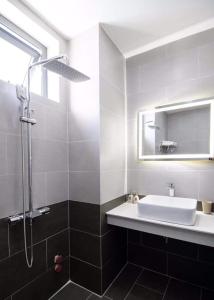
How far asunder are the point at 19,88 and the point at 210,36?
172 cm

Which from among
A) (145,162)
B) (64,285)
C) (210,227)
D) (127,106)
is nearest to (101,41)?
(127,106)

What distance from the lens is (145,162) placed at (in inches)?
74.7

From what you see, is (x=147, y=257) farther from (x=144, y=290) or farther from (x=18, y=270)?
(x=18, y=270)

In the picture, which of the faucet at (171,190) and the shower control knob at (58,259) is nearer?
the shower control knob at (58,259)

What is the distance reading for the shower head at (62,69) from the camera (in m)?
1.10

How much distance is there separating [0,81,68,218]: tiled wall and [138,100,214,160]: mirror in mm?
845

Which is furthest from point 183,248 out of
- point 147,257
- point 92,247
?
point 92,247

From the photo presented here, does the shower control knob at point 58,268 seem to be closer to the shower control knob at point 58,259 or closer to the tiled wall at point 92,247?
the shower control knob at point 58,259

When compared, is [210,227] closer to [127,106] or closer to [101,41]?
[127,106]

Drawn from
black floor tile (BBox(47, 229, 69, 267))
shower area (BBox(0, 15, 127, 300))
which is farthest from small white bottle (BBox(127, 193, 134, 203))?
black floor tile (BBox(47, 229, 69, 267))

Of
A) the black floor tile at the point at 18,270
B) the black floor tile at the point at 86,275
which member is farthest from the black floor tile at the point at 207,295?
the black floor tile at the point at 18,270

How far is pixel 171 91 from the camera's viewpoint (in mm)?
1774

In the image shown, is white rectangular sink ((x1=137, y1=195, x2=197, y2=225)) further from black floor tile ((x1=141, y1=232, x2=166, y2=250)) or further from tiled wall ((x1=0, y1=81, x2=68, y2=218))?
tiled wall ((x1=0, y1=81, x2=68, y2=218))

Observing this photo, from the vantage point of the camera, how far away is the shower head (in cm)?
110
